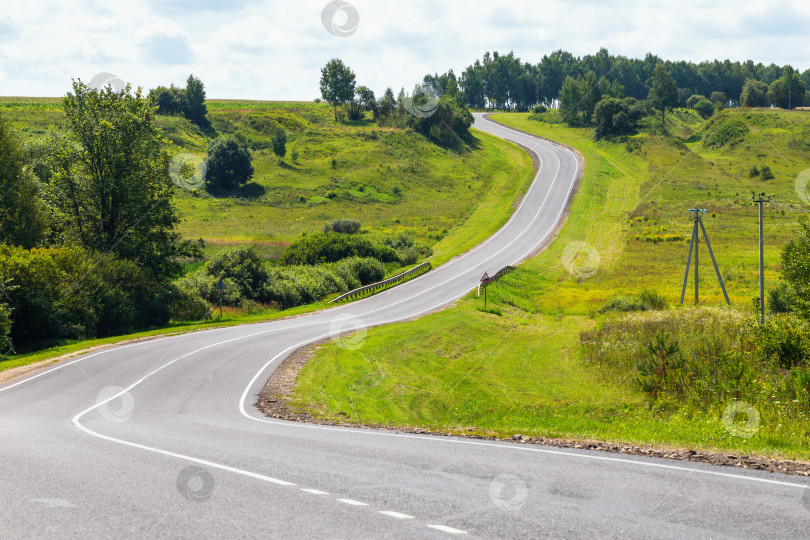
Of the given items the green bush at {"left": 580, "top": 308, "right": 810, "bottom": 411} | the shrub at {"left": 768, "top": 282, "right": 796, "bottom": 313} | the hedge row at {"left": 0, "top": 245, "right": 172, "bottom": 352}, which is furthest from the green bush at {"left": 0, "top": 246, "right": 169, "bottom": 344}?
the shrub at {"left": 768, "top": 282, "right": 796, "bottom": 313}

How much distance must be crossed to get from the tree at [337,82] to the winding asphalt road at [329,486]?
117m

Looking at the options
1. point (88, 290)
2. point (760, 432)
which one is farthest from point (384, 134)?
point (760, 432)

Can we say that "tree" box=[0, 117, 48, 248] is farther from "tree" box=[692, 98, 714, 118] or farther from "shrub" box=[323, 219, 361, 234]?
"tree" box=[692, 98, 714, 118]

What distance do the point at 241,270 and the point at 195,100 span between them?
9370 centimetres

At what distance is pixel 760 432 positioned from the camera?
12.1 meters

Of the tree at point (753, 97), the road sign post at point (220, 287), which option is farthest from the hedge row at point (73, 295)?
the tree at point (753, 97)

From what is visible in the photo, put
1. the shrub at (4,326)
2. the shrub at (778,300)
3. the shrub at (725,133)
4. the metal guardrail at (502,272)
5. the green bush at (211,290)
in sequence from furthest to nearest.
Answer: the shrub at (725,133) < the metal guardrail at (502,272) < the green bush at (211,290) < the shrub at (778,300) < the shrub at (4,326)

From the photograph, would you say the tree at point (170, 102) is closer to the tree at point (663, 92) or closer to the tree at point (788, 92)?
the tree at point (663, 92)

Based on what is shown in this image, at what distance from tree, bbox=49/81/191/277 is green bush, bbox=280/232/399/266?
50.2 feet

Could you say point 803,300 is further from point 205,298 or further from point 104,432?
point 205,298

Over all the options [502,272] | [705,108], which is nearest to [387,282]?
[502,272]

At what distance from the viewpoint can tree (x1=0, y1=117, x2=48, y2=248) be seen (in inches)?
1468

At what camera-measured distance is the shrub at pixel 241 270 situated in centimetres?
4291

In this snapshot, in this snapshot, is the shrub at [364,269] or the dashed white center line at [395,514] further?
the shrub at [364,269]
